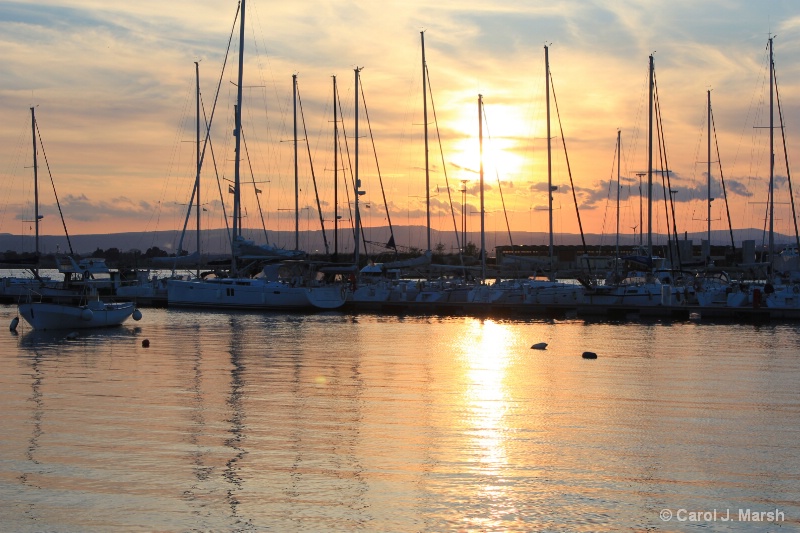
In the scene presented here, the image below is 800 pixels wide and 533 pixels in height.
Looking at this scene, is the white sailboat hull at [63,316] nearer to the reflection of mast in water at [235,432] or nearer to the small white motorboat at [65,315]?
the small white motorboat at [65,315]

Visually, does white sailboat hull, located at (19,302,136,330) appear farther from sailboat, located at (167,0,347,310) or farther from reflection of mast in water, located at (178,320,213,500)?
reflection of mast in water, located at (178,320,213,500)

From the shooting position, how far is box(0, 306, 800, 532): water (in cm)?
1271

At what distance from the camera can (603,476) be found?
1459 centimetres

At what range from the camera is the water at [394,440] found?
12.7 metres

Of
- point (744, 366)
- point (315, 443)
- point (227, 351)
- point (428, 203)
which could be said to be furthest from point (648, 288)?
point (315, 443)

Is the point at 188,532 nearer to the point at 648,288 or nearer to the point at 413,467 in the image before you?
the point at 413,467

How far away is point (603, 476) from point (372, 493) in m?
3.76

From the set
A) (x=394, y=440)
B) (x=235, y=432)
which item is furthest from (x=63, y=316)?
(x=394, y=440)

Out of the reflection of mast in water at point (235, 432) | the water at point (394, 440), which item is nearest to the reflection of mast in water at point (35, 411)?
the water at point (394, 440)
